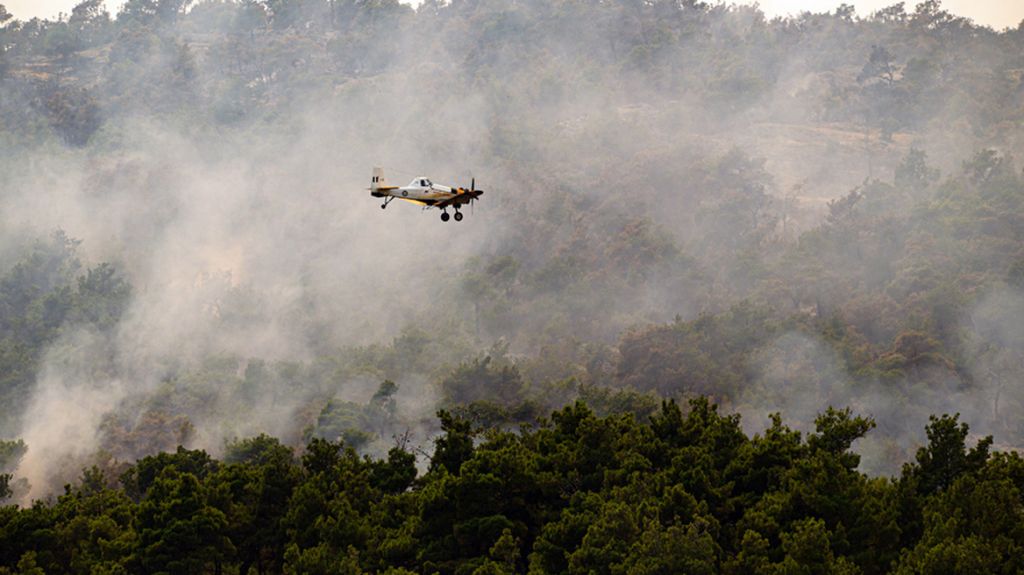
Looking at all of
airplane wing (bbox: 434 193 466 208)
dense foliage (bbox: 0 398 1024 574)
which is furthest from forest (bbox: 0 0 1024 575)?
airplane wing (bbox: 434 193 466 208)

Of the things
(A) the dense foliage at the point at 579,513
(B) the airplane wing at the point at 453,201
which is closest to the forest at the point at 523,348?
(A) the dense foliage at the point at 579,513

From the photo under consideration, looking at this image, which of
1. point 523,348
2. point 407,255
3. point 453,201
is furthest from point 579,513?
point 407,255

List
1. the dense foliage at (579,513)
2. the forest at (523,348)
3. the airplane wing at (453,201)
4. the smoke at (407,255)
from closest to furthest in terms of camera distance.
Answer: the dense foliage at (579,513) < the forest at (523,348) < the airplane wing at (453,201) < the smoke at (407,255)

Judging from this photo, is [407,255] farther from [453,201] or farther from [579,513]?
[579,513]

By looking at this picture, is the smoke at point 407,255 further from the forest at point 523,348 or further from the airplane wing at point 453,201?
the airplane wing at point 453,201

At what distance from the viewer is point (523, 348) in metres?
146

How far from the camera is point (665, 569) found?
158ft

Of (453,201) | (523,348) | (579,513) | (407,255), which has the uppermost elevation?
(407,255)

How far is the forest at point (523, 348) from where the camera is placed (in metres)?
58.1

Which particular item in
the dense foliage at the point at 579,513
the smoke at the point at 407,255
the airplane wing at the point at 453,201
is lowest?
the dense foliage at the point at 579,513

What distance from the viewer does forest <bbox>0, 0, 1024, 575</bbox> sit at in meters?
58.1

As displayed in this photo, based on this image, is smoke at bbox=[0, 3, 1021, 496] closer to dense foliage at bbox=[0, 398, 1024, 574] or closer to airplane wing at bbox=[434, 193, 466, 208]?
dense foliage at bbox=[0, 398, 1024, 574]

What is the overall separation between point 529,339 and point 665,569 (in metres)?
97.6

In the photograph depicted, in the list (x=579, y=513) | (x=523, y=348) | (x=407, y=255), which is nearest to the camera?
(x=579, y=513)
